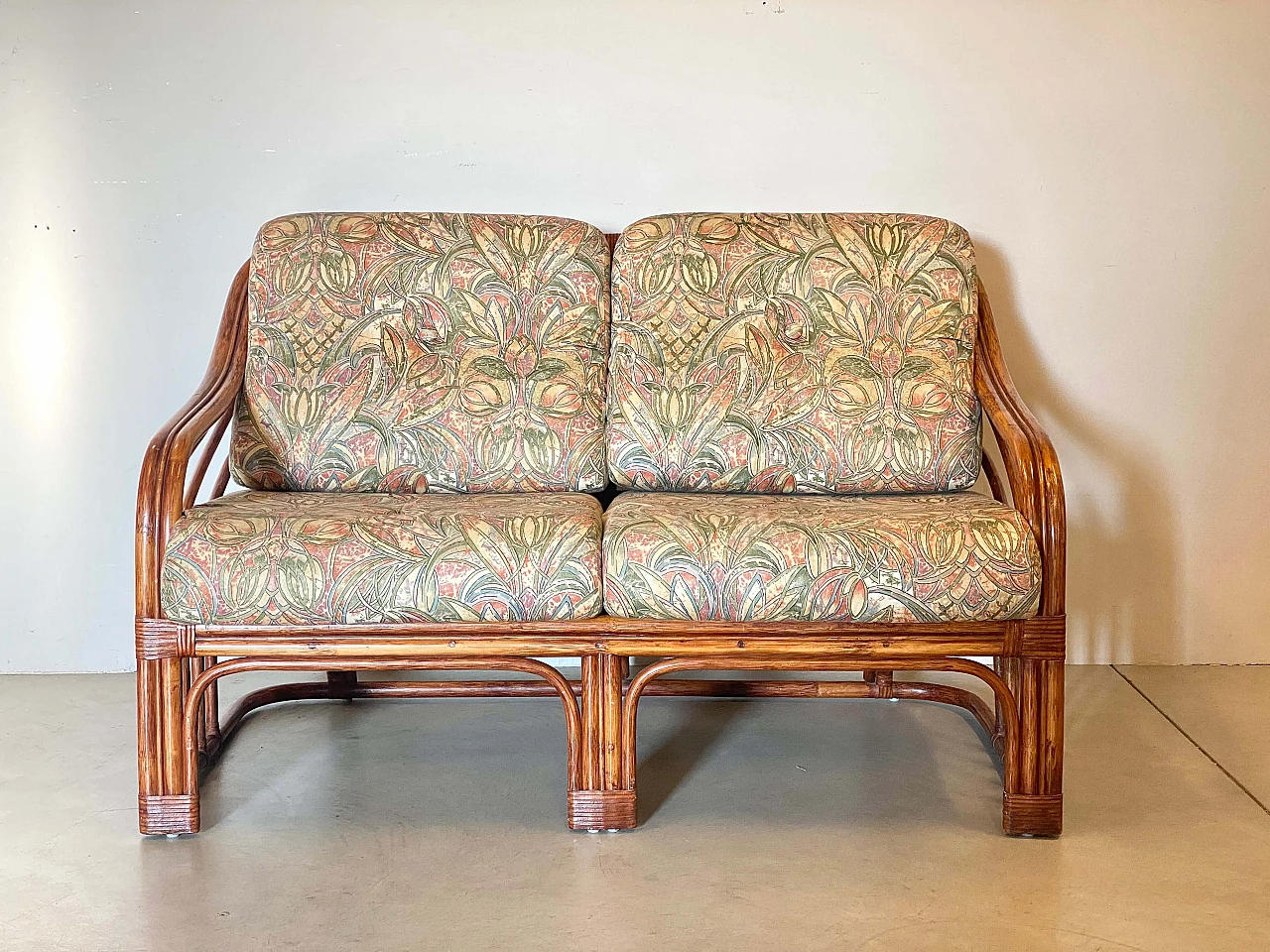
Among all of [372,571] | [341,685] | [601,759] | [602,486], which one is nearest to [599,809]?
[601,759]

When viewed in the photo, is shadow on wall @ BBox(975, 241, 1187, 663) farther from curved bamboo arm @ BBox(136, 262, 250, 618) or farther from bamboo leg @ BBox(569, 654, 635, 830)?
curved bamboo arm @ BBox(136, 262, 250, 618)

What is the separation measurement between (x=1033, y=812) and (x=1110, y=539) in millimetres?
1246

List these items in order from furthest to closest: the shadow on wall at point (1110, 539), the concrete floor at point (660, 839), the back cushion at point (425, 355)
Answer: the shadow on wall at point (1110, 539), the back cushion at point (425, 355), the concrete floor at point (660, 839)

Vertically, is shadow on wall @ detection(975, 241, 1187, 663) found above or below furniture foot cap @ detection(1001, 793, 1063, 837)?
above

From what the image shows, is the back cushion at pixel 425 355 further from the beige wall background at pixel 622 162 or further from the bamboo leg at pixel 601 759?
the bamboo leg at pixel 601 759

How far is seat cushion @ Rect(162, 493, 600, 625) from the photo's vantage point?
194 cm

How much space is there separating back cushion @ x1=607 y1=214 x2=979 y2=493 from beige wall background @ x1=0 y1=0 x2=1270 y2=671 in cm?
43

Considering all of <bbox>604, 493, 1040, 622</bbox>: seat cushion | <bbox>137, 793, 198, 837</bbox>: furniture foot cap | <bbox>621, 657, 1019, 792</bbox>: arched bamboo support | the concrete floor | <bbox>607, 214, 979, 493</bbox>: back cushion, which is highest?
<bbox>607, 214, 979, 493</bbox>: back cushion

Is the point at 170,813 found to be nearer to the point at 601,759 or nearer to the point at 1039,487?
the point at 601,759

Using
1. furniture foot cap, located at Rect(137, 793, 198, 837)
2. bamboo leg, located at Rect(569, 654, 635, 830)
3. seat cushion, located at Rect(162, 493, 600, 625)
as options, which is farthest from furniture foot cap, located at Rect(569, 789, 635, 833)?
furniture foot cap, located at Rect(137, 793, 198, 837)

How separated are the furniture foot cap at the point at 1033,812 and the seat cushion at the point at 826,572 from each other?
0.33 metres

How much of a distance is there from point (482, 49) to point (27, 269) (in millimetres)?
1299

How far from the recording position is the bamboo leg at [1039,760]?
200 centimetres

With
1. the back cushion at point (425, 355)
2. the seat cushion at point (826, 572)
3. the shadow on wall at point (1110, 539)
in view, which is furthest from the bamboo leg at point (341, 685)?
the shadow on wall at point (1110, 539)
